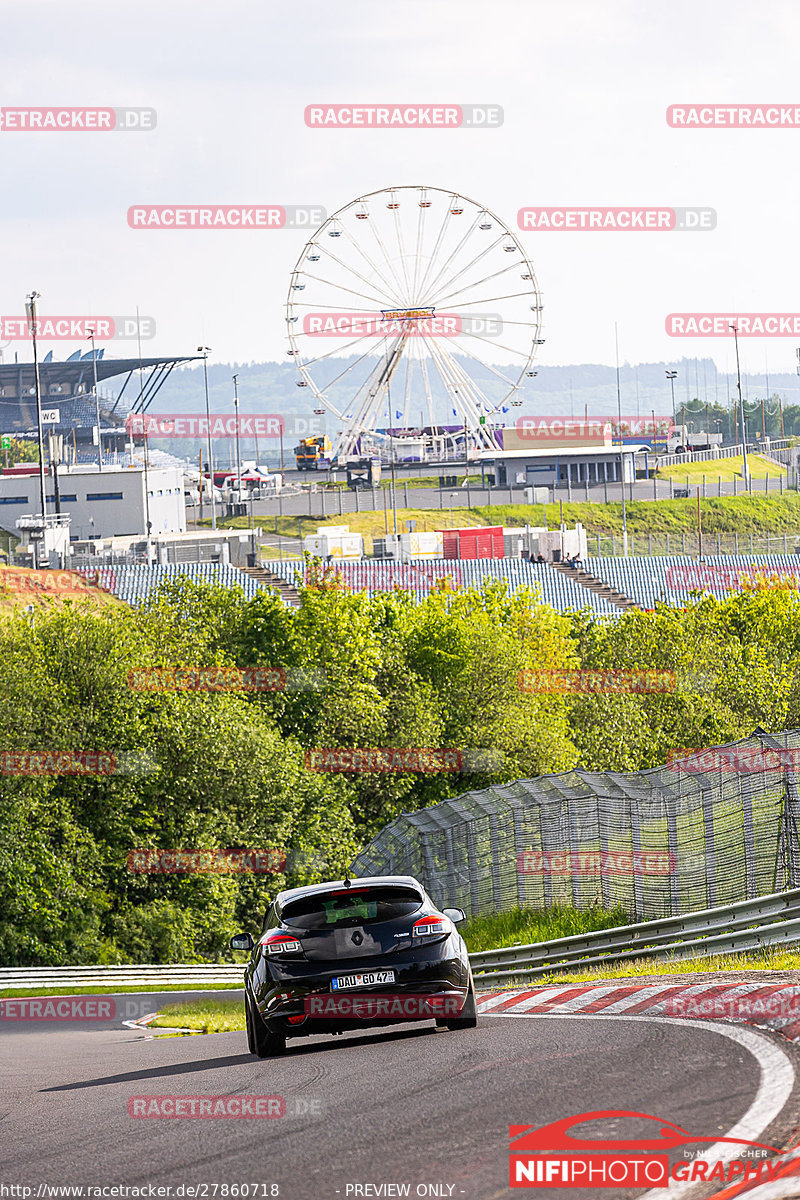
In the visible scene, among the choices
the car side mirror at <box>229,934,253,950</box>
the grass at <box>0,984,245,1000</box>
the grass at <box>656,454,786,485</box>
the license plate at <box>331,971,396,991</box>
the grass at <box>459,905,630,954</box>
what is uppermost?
the grass at <box>656,454,786,485</box>

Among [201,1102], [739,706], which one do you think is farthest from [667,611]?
[201,1102]

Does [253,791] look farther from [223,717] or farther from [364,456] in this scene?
[364,456]

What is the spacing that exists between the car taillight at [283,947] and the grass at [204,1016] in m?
8.11

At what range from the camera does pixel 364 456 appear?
530 ft

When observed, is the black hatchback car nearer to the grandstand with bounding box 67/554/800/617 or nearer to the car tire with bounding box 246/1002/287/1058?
the car tire with bounding box 246/1002/287/1058

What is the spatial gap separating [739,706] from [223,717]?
66.9ft

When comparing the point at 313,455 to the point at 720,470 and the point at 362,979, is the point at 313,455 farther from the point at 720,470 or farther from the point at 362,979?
the point at 362,979

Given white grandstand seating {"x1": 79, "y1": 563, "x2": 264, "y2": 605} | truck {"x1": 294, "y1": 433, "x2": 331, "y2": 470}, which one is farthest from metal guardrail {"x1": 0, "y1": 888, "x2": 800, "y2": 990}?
truck {"x1": 294, "y1": 433, "x2": 331, "y2": 470}

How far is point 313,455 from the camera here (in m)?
180

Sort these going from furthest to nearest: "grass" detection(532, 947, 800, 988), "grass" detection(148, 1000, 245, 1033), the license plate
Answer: "grass" detection(148, 1000, 245, 1033), "grass" detection(532, 947, 800, 988), the license plate

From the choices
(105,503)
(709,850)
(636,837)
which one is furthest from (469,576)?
(709,850)

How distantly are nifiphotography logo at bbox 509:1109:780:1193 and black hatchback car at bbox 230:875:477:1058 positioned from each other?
162 inches

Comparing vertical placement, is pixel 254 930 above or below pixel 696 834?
below

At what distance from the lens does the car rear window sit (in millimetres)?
11133
